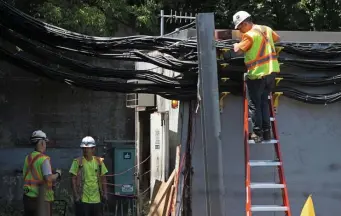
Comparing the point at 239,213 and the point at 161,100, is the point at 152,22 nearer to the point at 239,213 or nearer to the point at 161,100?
the point at 161,100

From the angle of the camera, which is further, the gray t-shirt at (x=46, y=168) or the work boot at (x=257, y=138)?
the gray t-shirt at (x=46, y=168)

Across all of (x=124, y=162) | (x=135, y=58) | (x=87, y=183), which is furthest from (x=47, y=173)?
(x=124, y=162)

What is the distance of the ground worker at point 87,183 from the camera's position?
8969mm

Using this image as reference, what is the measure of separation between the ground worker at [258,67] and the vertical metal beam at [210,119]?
657mm

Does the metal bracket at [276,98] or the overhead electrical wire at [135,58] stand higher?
the overhead electrical wire at [135,58]

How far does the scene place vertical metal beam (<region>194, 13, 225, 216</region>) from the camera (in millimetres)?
6531

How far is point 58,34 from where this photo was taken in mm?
7531

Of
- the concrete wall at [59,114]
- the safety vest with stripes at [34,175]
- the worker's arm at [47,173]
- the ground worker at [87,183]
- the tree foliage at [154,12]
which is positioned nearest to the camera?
the worker's arm at [47,173]

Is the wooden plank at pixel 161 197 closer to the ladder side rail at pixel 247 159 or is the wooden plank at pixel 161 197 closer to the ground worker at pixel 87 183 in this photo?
the ground worker at pixel 87 183

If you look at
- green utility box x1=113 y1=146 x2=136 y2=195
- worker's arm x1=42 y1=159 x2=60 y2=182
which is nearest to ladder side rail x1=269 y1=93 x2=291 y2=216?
worker's arm x1=42 y1=159 x2=60 y2=182

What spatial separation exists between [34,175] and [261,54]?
11.9 feet

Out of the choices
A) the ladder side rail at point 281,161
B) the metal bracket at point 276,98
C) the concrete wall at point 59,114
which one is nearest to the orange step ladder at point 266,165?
the ladder side rail at point 281,161

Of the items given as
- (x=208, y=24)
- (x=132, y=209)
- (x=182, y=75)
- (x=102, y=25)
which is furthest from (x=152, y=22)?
(x=208, y=24)

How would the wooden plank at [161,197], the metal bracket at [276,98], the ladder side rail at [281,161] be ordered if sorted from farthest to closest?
the wooden plank at [161,197], the metal bracket at [276,98], the ladder side rail at [281,161]
